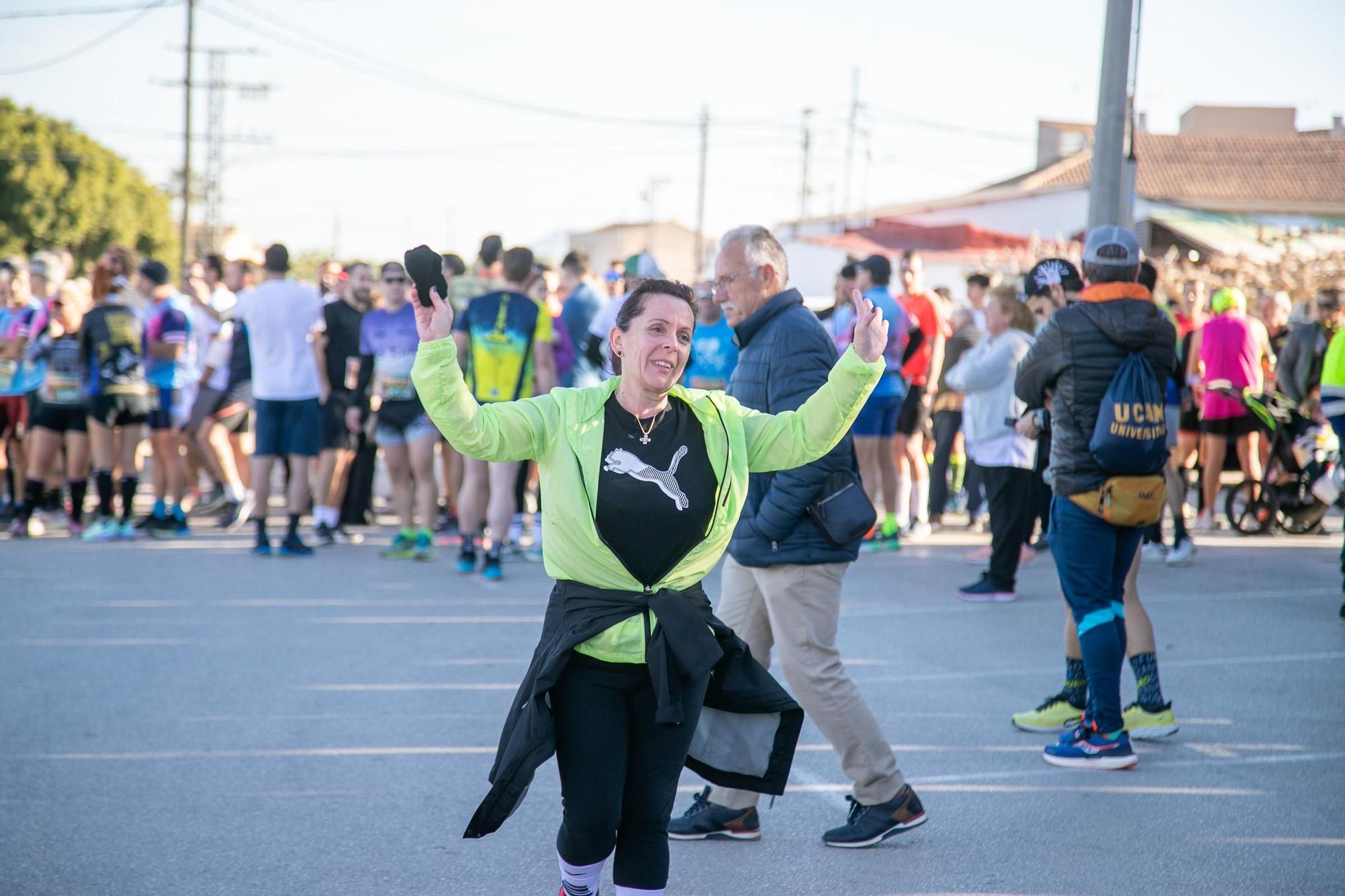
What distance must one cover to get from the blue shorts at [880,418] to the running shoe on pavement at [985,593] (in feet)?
5.68

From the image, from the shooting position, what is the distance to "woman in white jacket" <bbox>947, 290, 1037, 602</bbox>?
8.50 m

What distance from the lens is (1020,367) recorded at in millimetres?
5578

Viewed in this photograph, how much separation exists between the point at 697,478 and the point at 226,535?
887cm

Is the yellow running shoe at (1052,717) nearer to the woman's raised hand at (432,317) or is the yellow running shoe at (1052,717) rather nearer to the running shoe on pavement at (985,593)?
the running shoe on pavement at (985,593)

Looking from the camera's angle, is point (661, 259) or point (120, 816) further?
point (661, 259)

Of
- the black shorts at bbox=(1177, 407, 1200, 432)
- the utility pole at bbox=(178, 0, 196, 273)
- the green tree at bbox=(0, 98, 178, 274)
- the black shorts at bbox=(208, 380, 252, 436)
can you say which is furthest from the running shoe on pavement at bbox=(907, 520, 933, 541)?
the green tree at bbox=(0, 98, 178, 274)

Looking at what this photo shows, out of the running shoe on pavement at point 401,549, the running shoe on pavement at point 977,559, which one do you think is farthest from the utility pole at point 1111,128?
the running shoe on pavement at point 401,549

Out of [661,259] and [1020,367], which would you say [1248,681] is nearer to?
[1020,367]

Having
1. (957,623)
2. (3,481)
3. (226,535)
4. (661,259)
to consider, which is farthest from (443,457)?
(661,259)

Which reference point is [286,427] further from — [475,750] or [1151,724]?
[1151,724]

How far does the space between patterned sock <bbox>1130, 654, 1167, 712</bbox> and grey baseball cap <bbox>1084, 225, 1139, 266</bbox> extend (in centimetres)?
176

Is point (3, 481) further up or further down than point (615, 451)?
further down

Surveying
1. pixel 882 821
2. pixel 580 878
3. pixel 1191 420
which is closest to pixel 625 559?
pixel 580 878

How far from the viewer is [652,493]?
3199 mm
